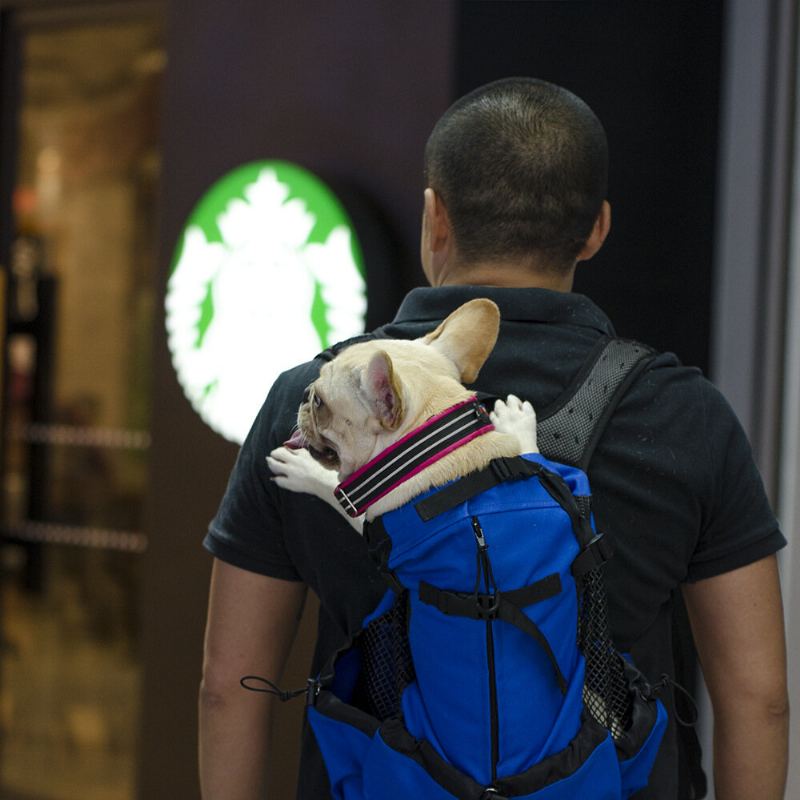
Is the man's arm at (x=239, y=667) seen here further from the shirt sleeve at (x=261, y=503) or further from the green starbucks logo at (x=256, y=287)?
the green starbucks logo at (x=256, y=287)

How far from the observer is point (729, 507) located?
146 centimetres

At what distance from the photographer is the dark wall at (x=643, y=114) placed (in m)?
2.58

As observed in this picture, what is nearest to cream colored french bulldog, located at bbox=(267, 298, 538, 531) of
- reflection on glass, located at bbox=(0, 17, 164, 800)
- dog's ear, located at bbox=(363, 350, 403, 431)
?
dog's ear, located at bbox=(363, 350, 403, 431)

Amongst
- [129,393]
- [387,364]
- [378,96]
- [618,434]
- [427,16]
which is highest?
[427,16]

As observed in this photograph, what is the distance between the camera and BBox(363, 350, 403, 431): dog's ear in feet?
3.96

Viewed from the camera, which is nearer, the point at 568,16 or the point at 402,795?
the point at 402,795

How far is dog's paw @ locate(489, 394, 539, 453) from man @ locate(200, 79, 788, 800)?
8cm

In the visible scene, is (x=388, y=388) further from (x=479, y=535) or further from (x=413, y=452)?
(x=479, y=535)

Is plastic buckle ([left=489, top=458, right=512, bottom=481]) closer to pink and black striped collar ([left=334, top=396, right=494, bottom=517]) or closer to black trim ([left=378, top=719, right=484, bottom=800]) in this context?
pink and black striped collar ([left=334, top=396, right=494, bottom=517])

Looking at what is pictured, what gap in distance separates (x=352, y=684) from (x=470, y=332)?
0.47m

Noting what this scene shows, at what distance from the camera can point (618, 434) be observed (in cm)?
141

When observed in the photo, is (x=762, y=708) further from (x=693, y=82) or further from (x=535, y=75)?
(x=693, y=82)

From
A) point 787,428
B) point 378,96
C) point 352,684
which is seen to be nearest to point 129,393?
point 378,96

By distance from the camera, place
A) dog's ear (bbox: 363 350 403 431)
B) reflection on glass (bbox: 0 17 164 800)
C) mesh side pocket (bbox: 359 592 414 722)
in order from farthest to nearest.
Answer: reflection on glass (bbox: 0 17 164 800) < mesh side pocket (bbox: 359 592 414 722) < dog's ear (bbox: 363 350 403 431)
